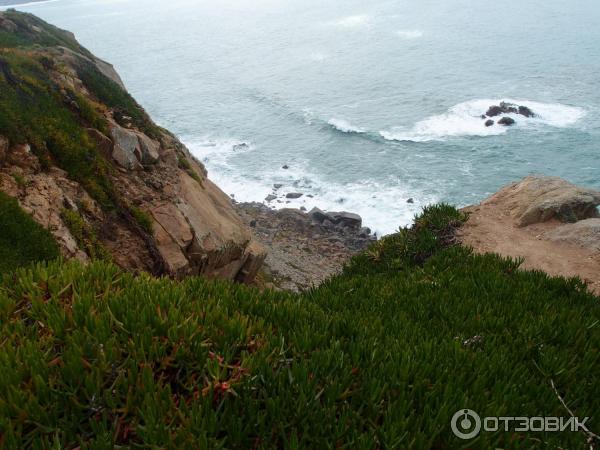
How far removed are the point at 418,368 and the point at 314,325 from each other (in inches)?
44.3

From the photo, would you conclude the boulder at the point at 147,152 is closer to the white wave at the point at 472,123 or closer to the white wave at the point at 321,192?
the white wave at the point at 321,192

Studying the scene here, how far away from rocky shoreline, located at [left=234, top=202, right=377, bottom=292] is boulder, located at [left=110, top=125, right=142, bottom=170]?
28.4ft

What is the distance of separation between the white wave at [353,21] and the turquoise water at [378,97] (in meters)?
0.77

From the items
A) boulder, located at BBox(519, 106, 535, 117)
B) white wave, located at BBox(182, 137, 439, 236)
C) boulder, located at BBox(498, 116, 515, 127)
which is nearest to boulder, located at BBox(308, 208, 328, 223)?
white wave, located at BBox(182, 137, 439, 236)

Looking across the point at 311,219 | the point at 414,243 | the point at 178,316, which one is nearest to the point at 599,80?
the point at 311,219

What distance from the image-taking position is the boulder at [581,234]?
12.9 meters

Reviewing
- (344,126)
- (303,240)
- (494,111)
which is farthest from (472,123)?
(303,240)

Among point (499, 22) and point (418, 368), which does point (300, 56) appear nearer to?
point (499, 22)

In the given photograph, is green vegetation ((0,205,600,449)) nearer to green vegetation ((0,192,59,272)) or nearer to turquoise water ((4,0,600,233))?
green vegetation ((0,192,59,272))

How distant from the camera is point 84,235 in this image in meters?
10.2

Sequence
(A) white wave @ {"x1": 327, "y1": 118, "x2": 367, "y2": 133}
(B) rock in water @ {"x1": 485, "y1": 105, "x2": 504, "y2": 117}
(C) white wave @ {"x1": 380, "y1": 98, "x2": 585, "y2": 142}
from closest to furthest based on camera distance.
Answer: (C) white wave @ {"x1": 380, "y1": 98, "x2": 585, "y2": 142} → (A) white wave @ {"x1": 327, "y1": 118, "x2": 367, "y2": 133} → (B) rock in water @ {"x1": 485, "y1": 105, "x2": 504, "y2": 117}

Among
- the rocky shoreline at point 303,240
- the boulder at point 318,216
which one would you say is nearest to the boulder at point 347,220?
the rocky shoreline at point 303,240

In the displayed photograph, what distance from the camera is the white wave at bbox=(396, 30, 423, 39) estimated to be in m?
92.3

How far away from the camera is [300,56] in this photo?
277 feet
